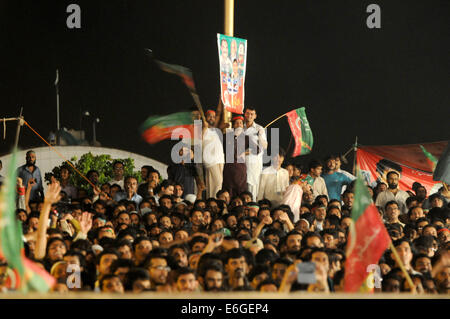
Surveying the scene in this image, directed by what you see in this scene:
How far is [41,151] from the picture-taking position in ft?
49.9

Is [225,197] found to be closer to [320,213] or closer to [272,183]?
[272,183]

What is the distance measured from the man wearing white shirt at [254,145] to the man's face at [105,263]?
3827 mm

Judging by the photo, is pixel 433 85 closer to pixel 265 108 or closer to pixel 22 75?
pixel 265 108

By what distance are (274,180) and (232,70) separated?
60.8 inches

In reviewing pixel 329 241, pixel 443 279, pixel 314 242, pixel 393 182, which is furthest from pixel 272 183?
pixel 443 279

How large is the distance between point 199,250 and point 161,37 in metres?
8.93

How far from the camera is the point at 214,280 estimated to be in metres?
7.34

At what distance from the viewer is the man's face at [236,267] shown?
24.8 feet

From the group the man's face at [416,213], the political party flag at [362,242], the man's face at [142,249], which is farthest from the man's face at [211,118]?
the political party flag at [362,242]

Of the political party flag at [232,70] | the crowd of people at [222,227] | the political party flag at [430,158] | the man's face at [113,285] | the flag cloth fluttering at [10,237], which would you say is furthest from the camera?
the political party flag at [430,158]

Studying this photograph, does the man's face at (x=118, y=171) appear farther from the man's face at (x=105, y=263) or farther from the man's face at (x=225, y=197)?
the man's face at (x=105, y=263)

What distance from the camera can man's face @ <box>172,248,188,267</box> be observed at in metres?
7.80
